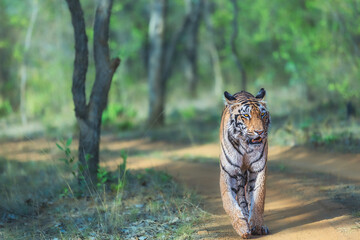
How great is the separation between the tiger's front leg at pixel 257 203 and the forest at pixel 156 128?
9.9 inches

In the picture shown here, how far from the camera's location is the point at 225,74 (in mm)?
32031

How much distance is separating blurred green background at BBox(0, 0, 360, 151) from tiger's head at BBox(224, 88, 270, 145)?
566 centimetres

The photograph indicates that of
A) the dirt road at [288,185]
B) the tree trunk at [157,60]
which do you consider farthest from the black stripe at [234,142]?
the tree trunk at [157,60]

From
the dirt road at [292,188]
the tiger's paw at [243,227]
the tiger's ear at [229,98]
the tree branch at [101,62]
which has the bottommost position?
the dirt road at [292,188]

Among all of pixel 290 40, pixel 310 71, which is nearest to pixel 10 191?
pixel 310 71

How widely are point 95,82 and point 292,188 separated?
3.82 meters

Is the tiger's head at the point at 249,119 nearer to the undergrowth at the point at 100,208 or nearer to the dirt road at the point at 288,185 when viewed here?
the dirt road at the point at 288,185

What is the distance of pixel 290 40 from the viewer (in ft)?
60.0

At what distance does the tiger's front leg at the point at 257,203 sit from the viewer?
5188 mm

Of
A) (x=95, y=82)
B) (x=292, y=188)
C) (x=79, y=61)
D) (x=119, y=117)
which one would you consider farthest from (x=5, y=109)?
(x=292, y=188)

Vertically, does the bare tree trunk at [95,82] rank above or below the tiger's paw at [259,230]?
above

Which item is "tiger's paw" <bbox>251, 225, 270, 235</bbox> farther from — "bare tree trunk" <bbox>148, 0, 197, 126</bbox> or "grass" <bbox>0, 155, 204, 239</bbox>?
"bare tree trunk" <bbox>148, 0, 197, 126</bbox>

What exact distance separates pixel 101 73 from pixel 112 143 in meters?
7.12

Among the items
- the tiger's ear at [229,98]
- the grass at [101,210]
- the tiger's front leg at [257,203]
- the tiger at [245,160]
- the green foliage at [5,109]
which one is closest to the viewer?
the tiger at [245,160]
